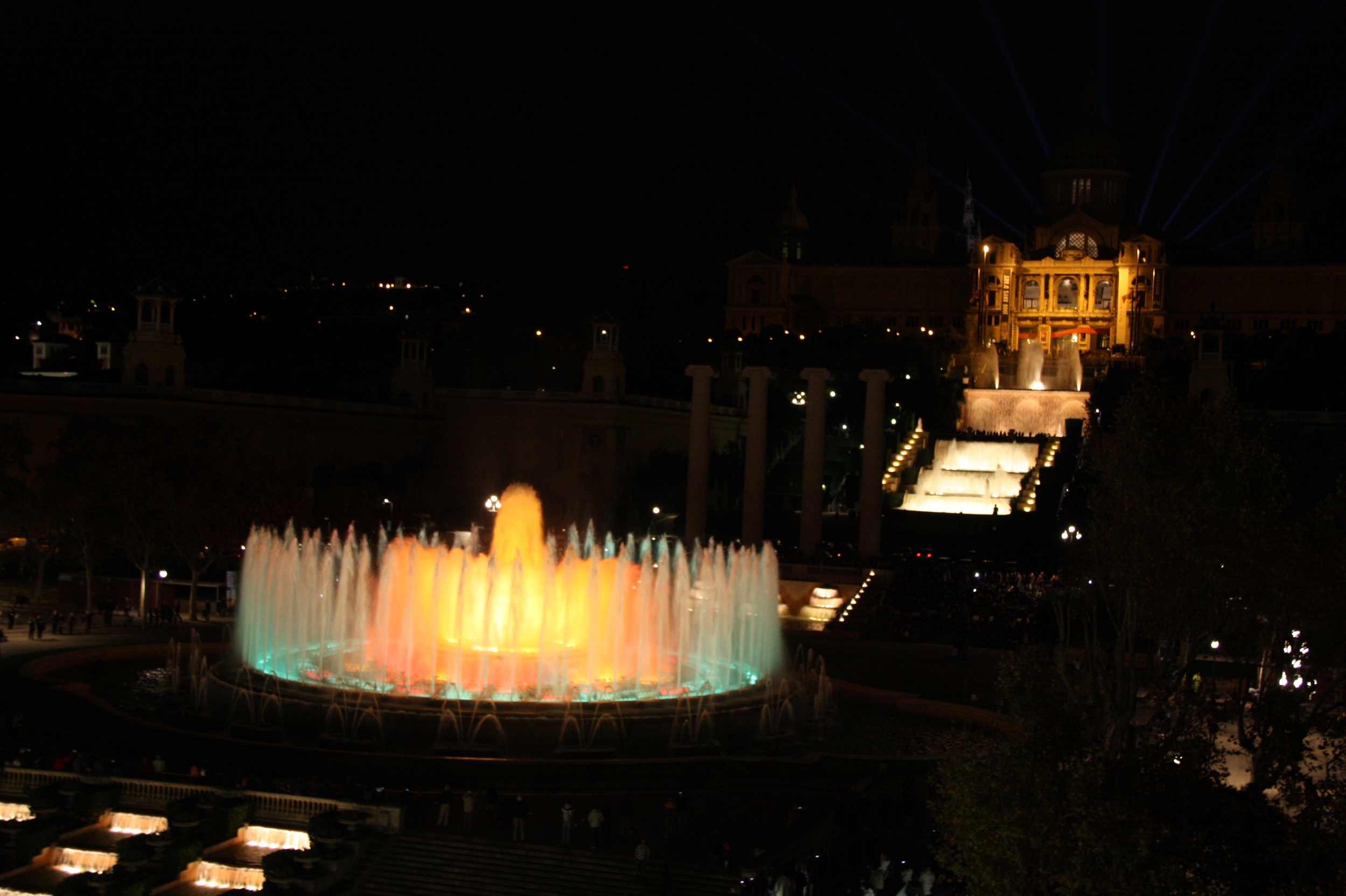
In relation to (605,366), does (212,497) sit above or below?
below

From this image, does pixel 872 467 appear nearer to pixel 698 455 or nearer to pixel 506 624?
pixel 698 455

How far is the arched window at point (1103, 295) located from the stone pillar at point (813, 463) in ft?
209

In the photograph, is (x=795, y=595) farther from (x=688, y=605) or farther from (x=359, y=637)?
(x=359, y=637)

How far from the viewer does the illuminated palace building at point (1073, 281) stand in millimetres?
113438

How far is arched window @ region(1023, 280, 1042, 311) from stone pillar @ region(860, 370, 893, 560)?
63.8 m

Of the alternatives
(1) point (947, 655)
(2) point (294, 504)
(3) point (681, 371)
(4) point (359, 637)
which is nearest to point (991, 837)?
(4) point (359, 637)

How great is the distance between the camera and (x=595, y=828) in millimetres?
22656

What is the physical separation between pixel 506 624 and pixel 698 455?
26.5 metres

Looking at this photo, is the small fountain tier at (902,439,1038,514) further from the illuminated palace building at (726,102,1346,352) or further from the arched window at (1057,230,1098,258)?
the arched window at (1057,230,1098,258)

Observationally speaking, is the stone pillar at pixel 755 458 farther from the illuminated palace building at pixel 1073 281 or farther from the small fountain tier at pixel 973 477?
the illuminated palace building at pixel 1073 281

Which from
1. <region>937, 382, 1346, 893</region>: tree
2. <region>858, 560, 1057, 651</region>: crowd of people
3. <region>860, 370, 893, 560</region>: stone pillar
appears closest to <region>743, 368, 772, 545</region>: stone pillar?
<region>860, 370, 893, 560</region>: stone pillar

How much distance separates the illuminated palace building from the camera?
113 meters

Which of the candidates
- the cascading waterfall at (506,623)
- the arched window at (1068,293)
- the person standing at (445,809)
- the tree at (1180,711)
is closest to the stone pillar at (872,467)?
the cascading waterfall at (506,623)

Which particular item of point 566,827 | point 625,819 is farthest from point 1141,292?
point 566,827
